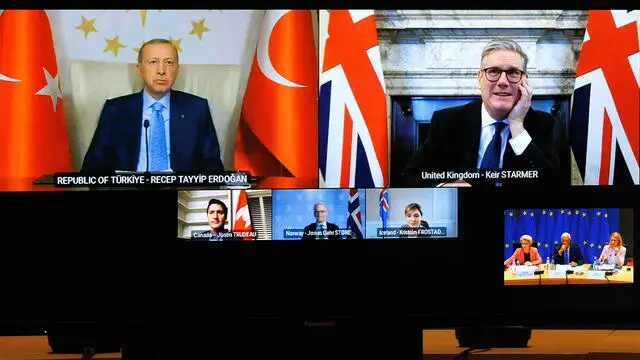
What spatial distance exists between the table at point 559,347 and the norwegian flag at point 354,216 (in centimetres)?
39

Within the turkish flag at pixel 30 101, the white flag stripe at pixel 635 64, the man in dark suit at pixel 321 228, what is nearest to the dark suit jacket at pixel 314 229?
the man in dark suit at pixel 321 228

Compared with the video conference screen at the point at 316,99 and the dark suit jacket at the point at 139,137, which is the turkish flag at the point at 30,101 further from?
the dark suit jacket at the point at 139,137

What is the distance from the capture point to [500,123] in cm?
242

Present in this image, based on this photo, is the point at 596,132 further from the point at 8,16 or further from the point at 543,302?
the point at 8,16

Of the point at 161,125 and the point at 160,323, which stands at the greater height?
the point at 161,125

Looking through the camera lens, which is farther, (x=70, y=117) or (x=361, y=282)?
(x=70, y=117)

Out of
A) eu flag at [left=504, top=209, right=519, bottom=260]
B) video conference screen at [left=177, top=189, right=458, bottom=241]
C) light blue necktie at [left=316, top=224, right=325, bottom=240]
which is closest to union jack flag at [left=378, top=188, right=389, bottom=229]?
video conference screen at [left=177, top=189, right=458, bottom=241]

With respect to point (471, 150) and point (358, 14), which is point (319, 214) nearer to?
point (471, 150)

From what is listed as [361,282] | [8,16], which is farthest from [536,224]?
[8,16]

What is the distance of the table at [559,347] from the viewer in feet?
6.15

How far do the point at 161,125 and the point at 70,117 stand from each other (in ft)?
0.90

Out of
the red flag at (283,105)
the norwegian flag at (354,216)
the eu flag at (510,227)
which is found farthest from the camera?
the red flag at (283,105)

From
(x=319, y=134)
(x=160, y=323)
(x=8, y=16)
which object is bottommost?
(x=160, y=323)

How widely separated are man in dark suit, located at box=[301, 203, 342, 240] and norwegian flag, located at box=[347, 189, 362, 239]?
0.10ft
